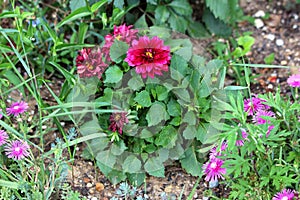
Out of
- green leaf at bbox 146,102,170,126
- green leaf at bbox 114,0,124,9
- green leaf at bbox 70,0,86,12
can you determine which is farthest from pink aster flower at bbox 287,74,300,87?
green leaf at bbox 70,0,86,12

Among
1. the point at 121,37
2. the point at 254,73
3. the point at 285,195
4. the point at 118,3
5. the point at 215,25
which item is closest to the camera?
the point at 285,195

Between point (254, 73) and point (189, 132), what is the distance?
2.54 feet

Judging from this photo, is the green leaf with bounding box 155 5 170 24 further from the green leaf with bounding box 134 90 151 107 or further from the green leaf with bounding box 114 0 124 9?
the green leaf with bounding box 134 90 151 107

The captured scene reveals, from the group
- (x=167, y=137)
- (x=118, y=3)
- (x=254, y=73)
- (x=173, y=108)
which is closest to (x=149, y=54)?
(x=173, y=108)

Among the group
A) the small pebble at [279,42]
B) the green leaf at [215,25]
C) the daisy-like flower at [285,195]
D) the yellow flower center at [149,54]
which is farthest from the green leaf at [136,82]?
the small pebble at [279,42]

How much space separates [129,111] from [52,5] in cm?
96

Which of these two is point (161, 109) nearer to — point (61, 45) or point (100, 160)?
point (100, 160)

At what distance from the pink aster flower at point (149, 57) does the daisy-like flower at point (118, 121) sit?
0.60 feet

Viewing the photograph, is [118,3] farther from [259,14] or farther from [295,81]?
[259,14]

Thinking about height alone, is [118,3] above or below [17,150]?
above

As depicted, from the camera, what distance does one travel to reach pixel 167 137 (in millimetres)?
2328

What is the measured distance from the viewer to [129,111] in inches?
88.8

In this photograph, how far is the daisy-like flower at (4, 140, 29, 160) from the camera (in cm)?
219

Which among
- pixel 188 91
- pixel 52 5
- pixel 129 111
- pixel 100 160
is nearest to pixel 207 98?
pixel 188 91
